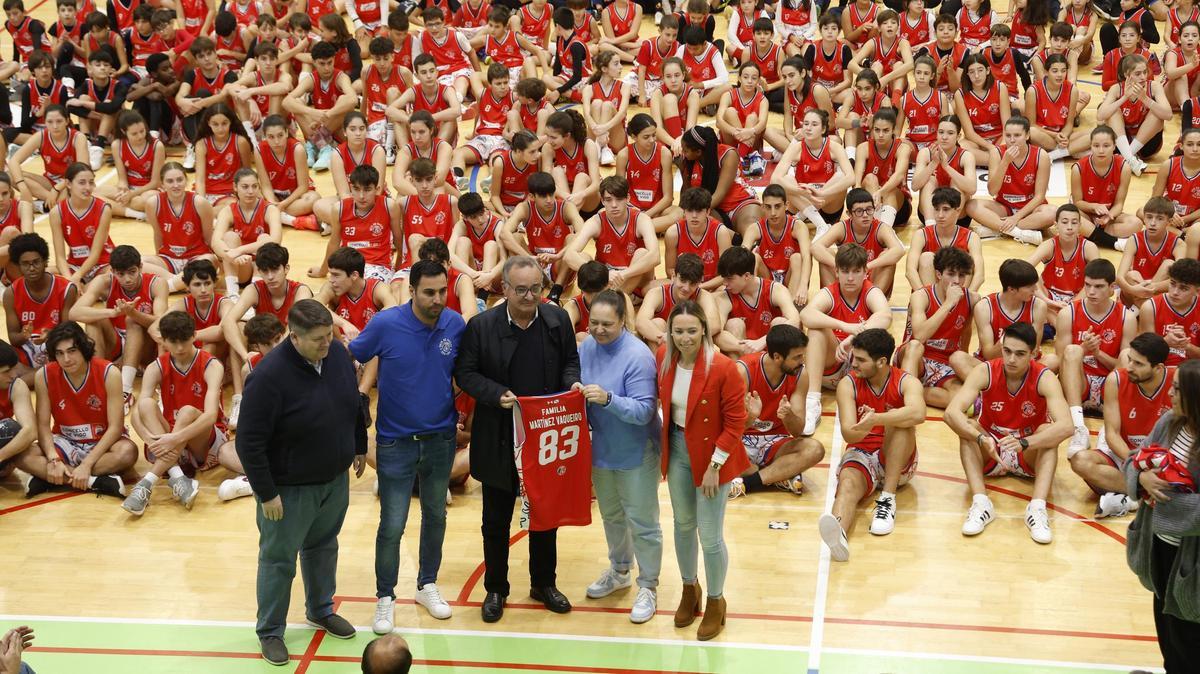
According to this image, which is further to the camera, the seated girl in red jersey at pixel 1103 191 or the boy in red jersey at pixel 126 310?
the seated girl in red jersey at pixel 1103 191

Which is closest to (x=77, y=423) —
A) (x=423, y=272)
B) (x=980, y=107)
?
(x=423, y=272)

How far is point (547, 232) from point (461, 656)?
4.81 metres

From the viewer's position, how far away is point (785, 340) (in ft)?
28.0

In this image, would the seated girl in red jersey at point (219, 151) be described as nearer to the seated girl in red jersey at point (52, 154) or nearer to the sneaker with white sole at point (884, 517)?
the seated girl in red jersey at point (52, 154)

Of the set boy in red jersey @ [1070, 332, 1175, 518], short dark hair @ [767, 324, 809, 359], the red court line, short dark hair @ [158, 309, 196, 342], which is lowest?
the red court line

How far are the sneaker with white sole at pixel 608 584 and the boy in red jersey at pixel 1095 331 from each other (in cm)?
347

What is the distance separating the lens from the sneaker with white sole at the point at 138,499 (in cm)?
852

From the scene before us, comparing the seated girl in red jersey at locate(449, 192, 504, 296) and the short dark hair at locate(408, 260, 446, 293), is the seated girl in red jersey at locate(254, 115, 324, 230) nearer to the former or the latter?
the seated girl in red jersey at locate(449, 192, 504, 296)

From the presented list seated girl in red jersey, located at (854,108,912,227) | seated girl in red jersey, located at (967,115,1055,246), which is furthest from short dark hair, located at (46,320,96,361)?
seated girl in red jersey, located at (967,115,1055,246)

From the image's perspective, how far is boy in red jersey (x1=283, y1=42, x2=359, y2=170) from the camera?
13.9 metres

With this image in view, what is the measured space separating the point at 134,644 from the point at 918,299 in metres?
5.60

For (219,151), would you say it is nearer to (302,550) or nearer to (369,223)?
(369,223)

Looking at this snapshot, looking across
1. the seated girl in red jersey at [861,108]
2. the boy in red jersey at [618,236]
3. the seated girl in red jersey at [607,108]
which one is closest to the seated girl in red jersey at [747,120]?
the seated girl in red jersey at [861,108]

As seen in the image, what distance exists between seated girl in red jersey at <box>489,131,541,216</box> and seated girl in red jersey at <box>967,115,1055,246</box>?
3860 mm
